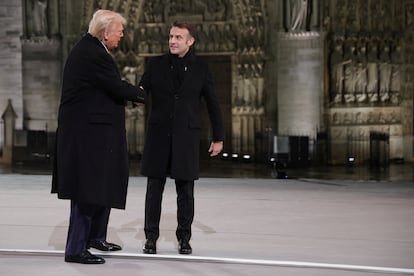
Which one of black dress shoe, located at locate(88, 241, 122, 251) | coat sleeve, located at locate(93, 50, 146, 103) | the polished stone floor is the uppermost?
coat sleeve, located at locate(93, 50, 146, 103)

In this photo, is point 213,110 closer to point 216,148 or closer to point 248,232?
point 216,148

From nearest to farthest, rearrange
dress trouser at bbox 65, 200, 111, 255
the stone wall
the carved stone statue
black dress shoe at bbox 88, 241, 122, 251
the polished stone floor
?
the polished stone floor → dress trouser at bbox 65, 200, 111, 255 → black dress shoe at bbox 88, 241, 122, 251 → the carved stone statue → the stone wall

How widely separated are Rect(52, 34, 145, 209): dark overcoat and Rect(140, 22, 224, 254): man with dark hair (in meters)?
0.46

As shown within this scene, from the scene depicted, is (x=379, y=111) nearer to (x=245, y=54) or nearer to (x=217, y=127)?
(x=245, y=54)

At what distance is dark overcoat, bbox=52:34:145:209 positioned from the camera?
558cm

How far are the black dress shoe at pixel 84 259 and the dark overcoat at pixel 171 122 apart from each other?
0.76m

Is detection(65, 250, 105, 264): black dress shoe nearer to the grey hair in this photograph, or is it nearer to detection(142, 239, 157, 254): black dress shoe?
detection(142, 239, 157, 254): black dress shoe

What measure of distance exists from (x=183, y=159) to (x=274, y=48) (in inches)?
590

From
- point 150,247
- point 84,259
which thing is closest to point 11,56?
point 150,247

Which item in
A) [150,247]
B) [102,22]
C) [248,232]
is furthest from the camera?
[248,232]

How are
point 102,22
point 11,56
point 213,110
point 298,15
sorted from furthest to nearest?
1. point 11,56
2. point 298,15
3. point 213,110
4. point 102,22

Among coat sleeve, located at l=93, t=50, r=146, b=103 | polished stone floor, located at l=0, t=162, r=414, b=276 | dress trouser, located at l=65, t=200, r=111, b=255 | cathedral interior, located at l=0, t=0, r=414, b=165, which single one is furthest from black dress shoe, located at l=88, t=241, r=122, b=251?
cathedral interior, located at l=0, t=0, r=414, b=165

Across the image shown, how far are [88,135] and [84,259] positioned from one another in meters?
0.83

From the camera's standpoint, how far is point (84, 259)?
18.3 feet
